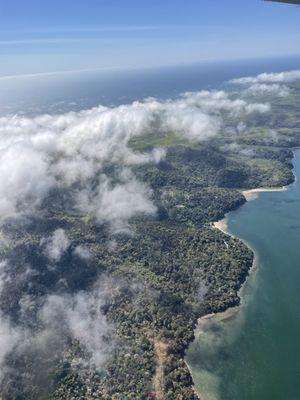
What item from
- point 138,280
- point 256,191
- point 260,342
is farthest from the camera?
point 256,191

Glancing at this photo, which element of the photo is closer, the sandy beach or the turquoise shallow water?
the turquoise shallow water

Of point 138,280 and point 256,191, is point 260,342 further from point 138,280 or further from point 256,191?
point 256,191

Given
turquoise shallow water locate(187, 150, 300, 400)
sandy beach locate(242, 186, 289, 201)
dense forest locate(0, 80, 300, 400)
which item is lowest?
sandy beach locate(242, 186, 289, 201)

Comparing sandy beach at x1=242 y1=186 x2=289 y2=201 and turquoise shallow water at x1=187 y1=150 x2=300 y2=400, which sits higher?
turquoise shallow water at x1=187 y1=150 x2=300 y2=400

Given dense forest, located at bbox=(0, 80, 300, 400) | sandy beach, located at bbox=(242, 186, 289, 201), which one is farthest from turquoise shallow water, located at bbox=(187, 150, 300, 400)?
sandy beach, located at bbox=(242, 186, 289, 201)

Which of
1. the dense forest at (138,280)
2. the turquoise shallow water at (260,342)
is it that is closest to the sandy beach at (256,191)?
the dense forest at (138,280)

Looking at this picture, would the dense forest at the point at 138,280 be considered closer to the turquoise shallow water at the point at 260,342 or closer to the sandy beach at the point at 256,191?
Result: the sandy beach at the point at 256,191

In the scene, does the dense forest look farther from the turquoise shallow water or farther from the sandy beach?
the turquoise shallow water

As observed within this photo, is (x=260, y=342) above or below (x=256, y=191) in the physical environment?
above

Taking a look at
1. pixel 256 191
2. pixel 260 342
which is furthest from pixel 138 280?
pixel 256 191
